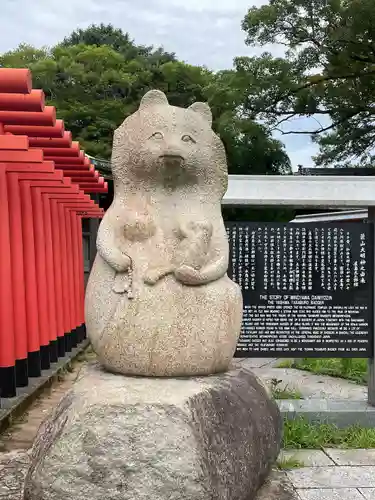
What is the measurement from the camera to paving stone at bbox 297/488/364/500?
4398 millimetres

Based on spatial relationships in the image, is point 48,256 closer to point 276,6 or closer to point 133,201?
point 133,201

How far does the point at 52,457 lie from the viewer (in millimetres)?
3258

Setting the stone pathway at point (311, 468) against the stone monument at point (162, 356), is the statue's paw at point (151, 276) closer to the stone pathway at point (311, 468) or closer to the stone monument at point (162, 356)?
the stone monument at point (162, 356)

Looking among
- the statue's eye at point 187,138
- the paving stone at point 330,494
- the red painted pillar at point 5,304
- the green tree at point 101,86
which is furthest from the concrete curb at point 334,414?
the green tree at point 101,86

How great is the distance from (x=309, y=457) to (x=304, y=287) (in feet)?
5.15

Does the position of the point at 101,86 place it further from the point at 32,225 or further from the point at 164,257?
the point at 164,257

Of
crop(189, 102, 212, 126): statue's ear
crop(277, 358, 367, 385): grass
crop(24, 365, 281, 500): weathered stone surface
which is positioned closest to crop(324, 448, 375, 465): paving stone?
crop(24, 365, 281, 500): weathered stone surface

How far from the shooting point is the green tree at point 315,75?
47.3 ft

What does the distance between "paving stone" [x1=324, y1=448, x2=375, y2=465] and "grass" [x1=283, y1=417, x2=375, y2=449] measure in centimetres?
11

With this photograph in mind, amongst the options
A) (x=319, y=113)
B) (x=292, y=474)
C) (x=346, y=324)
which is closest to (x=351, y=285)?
(x=346, y=324)

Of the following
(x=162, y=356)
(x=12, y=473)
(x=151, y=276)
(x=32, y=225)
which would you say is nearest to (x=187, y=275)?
(x=151, y=276)

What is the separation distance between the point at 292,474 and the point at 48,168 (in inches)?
171

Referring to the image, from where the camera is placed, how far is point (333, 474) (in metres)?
4.87

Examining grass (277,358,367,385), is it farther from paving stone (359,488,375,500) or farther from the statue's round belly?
the statue's round belly
